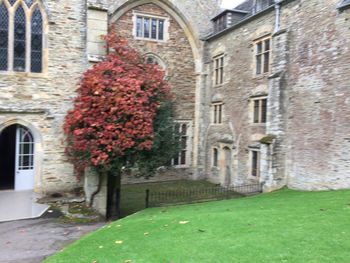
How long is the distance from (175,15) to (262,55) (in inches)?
282

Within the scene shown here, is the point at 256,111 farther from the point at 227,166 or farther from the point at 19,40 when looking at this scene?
the point at 19,40

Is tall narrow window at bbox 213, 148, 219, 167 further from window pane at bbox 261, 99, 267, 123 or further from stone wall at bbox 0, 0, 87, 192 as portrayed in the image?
stone wall at bbox 0, 0, 87, 192

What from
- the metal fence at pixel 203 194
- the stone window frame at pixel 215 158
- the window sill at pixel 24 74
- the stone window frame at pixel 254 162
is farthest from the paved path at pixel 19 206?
the stone window frame at pixel 215 158

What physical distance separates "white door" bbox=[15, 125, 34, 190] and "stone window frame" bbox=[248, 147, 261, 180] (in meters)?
9.99

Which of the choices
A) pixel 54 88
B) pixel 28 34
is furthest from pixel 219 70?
pixel 28 34

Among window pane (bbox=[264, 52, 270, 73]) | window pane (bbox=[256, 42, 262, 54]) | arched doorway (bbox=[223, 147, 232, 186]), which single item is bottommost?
arched doorway (bbox=[223, 147, 232, 186])

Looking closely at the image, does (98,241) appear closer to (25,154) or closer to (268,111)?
(25,154)

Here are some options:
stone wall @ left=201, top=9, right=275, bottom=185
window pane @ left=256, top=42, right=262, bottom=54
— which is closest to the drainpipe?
stone wall @ left=201, top=9, right=275, bottom=185

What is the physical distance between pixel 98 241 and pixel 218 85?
13.7 m

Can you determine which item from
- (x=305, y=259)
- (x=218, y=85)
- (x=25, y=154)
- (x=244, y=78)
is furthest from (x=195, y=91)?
(x=305, y=259)

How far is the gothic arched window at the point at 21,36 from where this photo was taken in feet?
44.7

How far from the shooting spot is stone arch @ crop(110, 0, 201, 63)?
18.6 meters

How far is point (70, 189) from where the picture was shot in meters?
14.2

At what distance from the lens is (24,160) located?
13.9 meters
